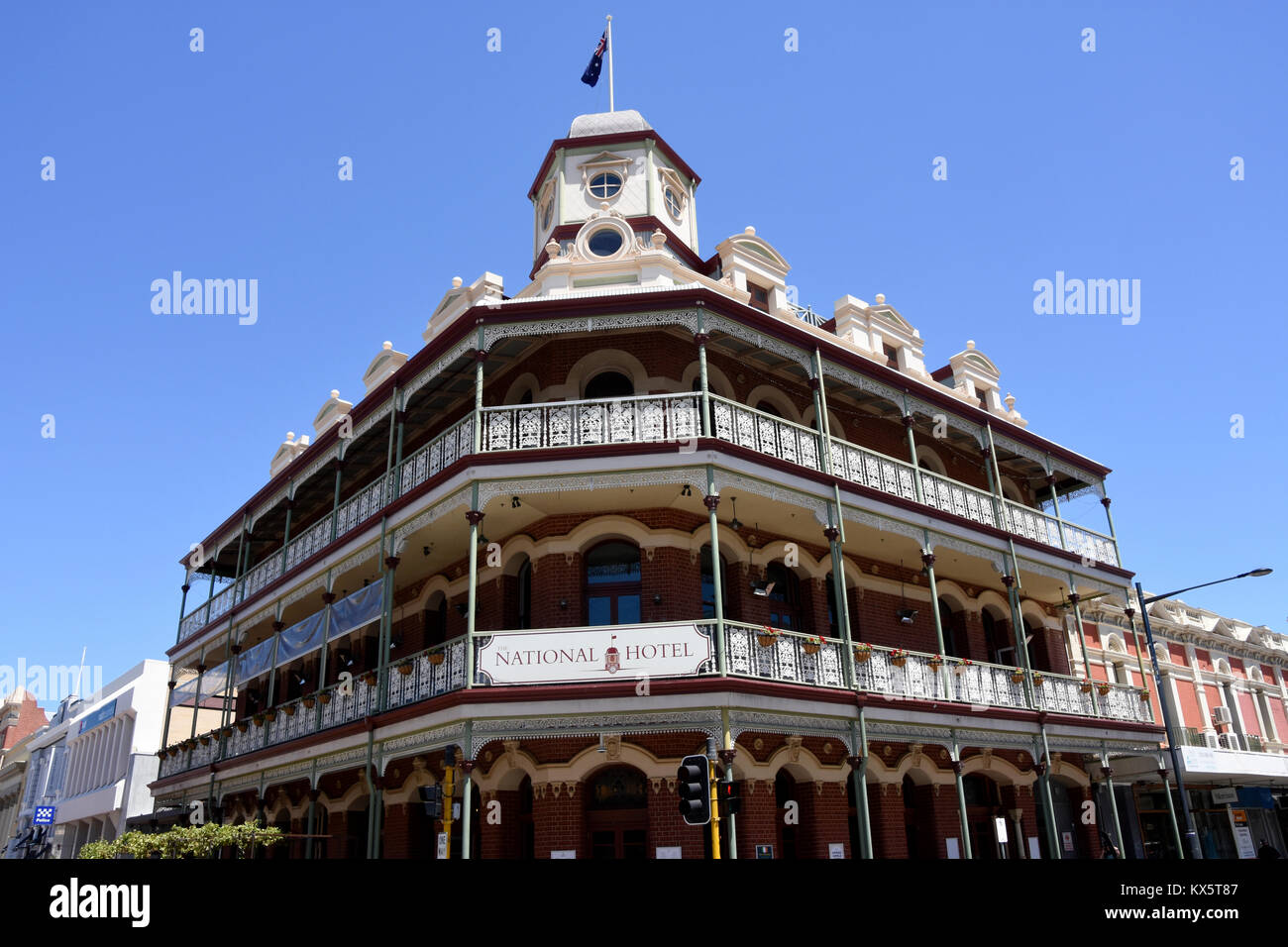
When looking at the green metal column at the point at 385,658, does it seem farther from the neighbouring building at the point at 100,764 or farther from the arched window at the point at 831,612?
the neighbouring building at the point at 100,764

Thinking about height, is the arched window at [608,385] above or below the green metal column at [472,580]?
above

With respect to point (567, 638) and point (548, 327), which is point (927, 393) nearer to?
point (548, 327)

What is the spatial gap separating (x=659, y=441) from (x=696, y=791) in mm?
6099

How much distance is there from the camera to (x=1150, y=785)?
26.3 metres

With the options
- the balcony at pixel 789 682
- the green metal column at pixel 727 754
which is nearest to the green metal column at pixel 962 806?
the balcony at pixel 789 682

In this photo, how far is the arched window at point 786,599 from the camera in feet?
60.5

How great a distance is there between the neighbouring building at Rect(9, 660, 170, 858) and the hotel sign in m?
27.8

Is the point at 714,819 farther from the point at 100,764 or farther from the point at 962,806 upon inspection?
the point at 100,764

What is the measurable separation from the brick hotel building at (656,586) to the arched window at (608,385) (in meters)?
0.15

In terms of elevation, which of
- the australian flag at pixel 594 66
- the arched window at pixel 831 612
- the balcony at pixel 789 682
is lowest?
the balcony at pixel 789 682
